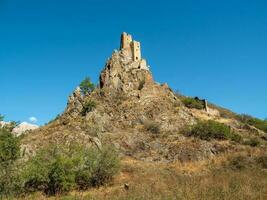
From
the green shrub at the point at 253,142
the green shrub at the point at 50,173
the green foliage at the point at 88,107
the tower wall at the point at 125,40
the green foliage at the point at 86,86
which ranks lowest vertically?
the green shrub at the point at 50,173

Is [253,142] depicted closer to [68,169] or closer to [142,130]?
[142,130]

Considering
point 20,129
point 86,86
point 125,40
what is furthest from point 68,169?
point 20,129

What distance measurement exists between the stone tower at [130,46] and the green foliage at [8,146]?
48.3 metres

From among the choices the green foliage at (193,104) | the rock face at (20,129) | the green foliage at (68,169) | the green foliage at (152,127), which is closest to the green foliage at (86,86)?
the rock face at (20,129)

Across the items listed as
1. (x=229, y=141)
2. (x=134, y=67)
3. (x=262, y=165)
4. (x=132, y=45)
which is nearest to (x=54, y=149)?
(x=262, y=165)

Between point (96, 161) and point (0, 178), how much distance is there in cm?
1038

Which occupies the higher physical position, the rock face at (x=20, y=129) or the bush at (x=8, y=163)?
the rock face at (x=20, y=129)

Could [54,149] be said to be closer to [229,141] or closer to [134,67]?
[229,141]

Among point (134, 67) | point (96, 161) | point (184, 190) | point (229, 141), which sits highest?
point (134, 67)

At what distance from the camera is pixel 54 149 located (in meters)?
26.3

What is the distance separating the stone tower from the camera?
75.7 metres

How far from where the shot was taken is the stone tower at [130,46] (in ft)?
248

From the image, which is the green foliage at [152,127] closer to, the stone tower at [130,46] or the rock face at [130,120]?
the rock face at [130,120]

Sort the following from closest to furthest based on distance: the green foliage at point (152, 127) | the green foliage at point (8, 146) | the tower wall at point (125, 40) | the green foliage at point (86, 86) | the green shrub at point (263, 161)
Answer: the green foliage at point (8, 146)
the green shrub at point (263, 161)
the green foliage at point (152, 127)
the green foliage at point (86, 86)
the tower wall at point (125, 40)
